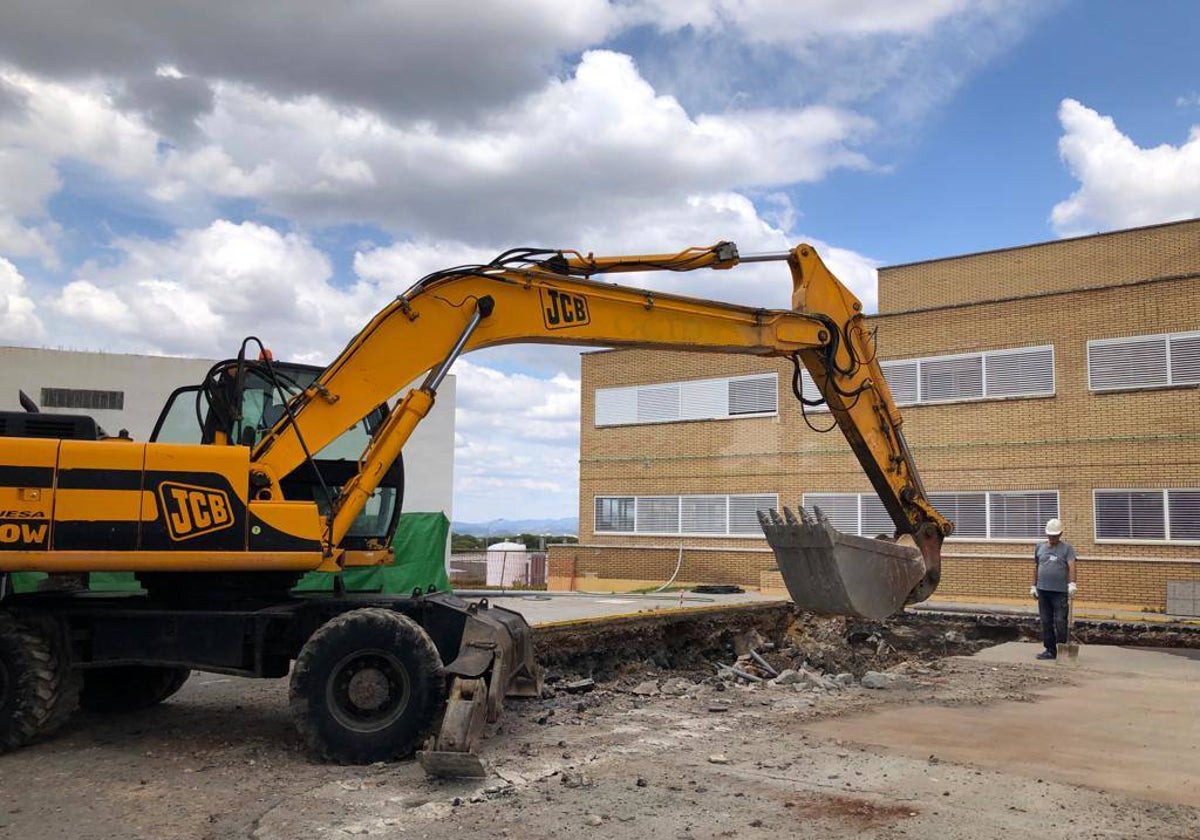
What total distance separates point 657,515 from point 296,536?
22304 mm

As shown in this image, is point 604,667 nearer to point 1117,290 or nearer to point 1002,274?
point 1117,290

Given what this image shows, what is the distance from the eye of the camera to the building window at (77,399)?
27703 mm

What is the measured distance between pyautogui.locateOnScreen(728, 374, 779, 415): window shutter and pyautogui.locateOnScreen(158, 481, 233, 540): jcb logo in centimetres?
2109

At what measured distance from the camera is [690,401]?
28.4 m

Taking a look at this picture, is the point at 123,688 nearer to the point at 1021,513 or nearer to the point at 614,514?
the point at 1021,513

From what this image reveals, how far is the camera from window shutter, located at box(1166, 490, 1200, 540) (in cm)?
2011

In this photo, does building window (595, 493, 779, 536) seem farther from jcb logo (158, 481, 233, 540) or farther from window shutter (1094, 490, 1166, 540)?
jcb logo (158, 481, 233, 540)

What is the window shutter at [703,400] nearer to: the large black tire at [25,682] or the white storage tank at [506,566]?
the white storage tank at [506,566]

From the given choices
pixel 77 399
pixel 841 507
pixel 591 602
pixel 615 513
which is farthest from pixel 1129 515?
pixel 77 399

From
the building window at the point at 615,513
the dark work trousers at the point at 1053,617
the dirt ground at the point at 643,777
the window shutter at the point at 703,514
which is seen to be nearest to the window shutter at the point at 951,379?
the window shutter at the point at 703,514

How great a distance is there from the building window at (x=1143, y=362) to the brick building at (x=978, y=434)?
31 millimetres

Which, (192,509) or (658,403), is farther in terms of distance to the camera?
(658,403)

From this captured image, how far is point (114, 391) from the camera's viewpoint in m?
27.9

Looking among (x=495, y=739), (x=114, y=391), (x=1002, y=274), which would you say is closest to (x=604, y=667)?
(x=495, y=739)
